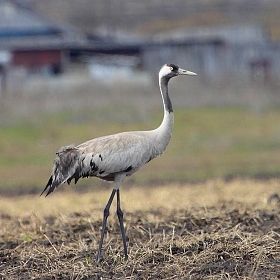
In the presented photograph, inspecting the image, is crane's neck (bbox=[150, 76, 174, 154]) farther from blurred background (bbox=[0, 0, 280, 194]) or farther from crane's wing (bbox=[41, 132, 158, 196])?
blurred background (bbox=[0, 0, 280, 194])

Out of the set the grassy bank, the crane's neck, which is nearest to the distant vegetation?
the grassy bank

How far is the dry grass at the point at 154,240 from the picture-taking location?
7362 mm

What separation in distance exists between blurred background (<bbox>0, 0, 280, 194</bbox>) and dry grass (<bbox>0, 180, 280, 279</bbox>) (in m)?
5.68

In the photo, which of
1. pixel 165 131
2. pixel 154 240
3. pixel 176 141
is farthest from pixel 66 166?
pixel 176 141

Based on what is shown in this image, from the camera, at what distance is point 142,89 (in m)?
33.5

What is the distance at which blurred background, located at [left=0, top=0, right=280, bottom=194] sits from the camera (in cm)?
2069

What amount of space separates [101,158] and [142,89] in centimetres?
2539

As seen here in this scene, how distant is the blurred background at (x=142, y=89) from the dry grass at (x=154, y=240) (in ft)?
18.6

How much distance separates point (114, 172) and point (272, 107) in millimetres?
22248

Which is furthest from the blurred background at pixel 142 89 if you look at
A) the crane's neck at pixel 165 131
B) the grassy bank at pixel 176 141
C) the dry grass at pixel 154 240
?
the crane's neck at pixel 165 131

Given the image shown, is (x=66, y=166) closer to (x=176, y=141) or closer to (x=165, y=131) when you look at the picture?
(x=165, y=131)

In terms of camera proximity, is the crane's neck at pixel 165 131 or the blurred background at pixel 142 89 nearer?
the crane's neck at pixel 165 131

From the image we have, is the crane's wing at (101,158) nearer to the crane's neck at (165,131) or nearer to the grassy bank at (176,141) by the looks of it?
the crane's neck at (165,131)

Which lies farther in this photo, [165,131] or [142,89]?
[142,89]
